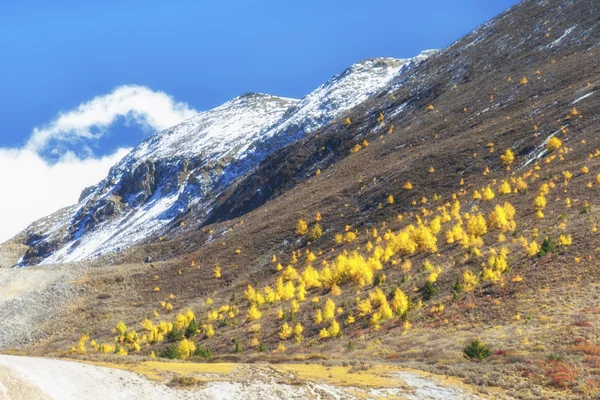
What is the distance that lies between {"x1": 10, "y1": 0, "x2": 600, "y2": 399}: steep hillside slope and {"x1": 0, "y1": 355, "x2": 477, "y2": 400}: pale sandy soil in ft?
11.2

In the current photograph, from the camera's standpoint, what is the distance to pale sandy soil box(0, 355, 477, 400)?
15617 millimetres

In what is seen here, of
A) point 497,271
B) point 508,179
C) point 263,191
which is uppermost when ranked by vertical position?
point 263,191

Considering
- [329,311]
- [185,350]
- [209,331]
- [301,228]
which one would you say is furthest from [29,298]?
[329,311]

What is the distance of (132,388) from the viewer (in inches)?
694

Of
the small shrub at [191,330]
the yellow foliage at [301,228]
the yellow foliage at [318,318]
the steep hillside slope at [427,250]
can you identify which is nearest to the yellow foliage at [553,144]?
the steep hillside slope at [427,250]

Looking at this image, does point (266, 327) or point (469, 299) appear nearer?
point (469, 299)

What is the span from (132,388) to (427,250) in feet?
133

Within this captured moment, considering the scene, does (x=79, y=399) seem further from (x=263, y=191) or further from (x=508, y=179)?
(x=263, y=191)

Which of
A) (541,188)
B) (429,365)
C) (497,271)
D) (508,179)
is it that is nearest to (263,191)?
(508,179)

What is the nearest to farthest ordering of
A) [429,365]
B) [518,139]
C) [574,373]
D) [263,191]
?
[574,373] → [429,365] → [518,139] → [263,191]

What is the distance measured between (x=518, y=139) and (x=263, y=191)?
71103mm

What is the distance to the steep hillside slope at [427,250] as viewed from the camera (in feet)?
96.4

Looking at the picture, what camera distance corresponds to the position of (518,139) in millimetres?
74250

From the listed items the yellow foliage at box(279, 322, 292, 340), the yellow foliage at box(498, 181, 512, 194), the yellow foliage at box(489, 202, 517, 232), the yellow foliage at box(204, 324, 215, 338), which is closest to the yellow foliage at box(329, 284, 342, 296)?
the yellow foliage at box(279, 322, 292, 340)
